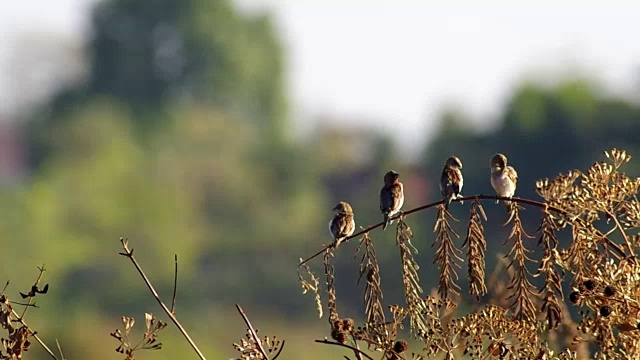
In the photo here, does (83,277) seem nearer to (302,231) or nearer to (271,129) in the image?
(302,231)

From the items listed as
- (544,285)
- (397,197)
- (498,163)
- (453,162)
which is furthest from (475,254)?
(498,163)

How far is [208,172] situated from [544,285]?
53741mm

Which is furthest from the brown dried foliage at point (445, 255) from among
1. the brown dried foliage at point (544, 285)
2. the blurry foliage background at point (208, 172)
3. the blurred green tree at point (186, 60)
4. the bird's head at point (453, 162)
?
the blurred green tree at point (186, 60)

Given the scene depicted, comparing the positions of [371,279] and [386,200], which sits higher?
[386,200]

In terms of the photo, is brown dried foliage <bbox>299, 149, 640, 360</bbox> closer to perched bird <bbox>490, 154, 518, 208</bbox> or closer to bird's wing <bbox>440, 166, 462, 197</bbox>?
bird's wing <bbox>440, 166, 462, 197</bbox>

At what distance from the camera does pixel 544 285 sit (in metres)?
4.25

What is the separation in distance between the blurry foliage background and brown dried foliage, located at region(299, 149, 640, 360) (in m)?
20.1

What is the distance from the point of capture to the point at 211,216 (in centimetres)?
5438

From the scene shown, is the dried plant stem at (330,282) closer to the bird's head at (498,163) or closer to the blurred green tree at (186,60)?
the bird's head at (498,163)

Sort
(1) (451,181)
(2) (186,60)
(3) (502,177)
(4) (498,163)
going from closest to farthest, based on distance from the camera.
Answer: (1) (451,181) → (3) (502,177) → (4) (498,163) → (2) (186,60)

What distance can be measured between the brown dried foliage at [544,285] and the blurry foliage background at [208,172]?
20117 mm

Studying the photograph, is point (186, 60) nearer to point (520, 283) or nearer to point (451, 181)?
point (451, 181)

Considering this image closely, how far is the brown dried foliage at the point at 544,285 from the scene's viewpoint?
4070 millimetres

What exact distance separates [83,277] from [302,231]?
10.7 metres
